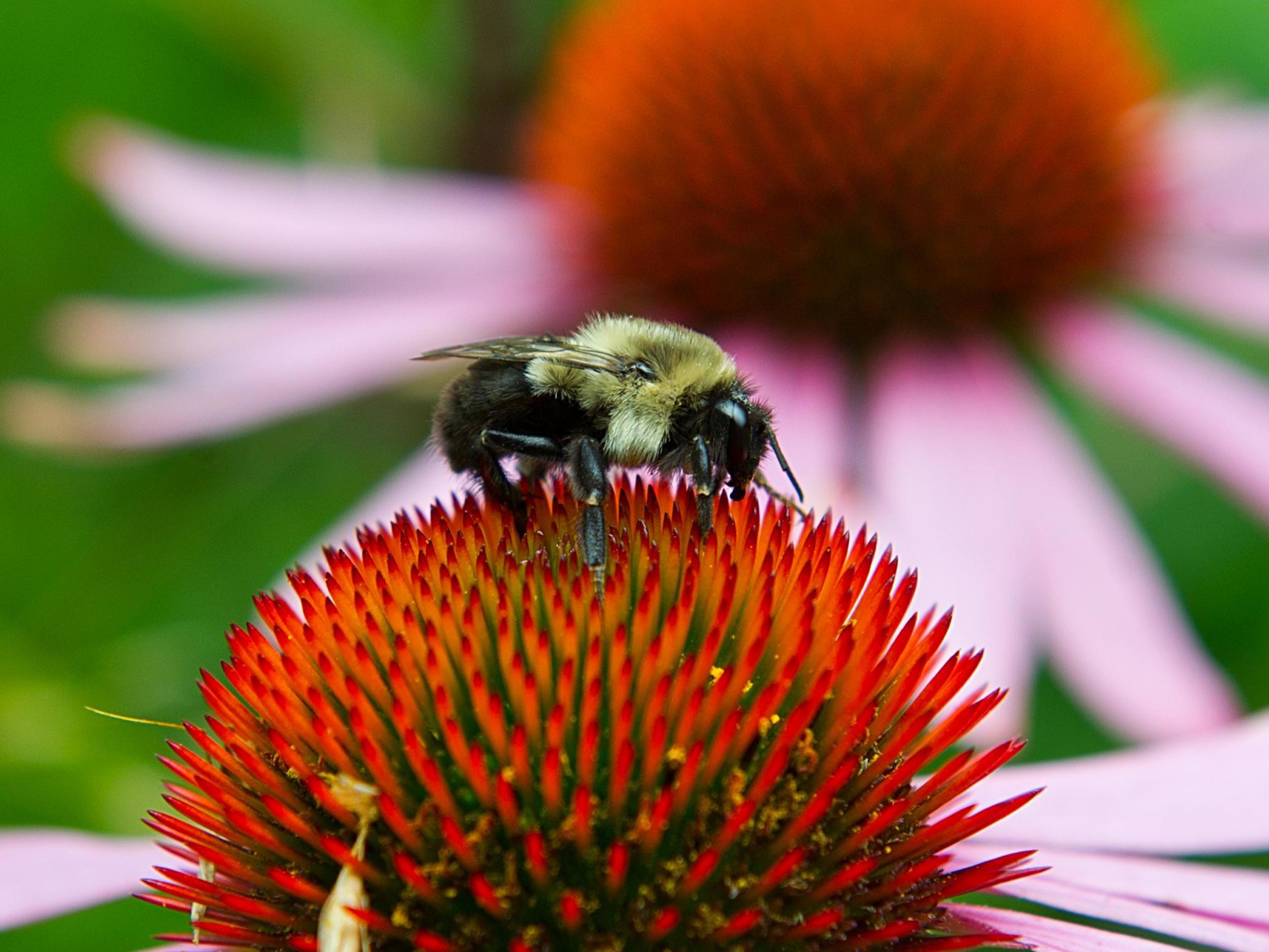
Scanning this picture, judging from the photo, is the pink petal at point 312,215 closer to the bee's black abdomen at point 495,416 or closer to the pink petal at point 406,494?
the pink petal at point 406,494

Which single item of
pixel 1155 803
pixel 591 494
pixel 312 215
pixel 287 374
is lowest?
pixel 1155 803

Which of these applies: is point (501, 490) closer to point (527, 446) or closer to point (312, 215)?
point (527, 446)

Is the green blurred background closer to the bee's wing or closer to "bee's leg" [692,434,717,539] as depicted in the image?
the bee's wing

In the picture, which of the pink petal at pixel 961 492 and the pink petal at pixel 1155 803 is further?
the pink petal at pixel 961 492

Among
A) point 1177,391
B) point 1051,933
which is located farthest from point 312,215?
point 1051,933

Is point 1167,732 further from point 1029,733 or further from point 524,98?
point 524,98

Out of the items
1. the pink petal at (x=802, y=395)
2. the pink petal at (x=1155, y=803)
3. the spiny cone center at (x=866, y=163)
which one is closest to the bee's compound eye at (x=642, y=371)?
the pink petal at (x=1155, y=803)
